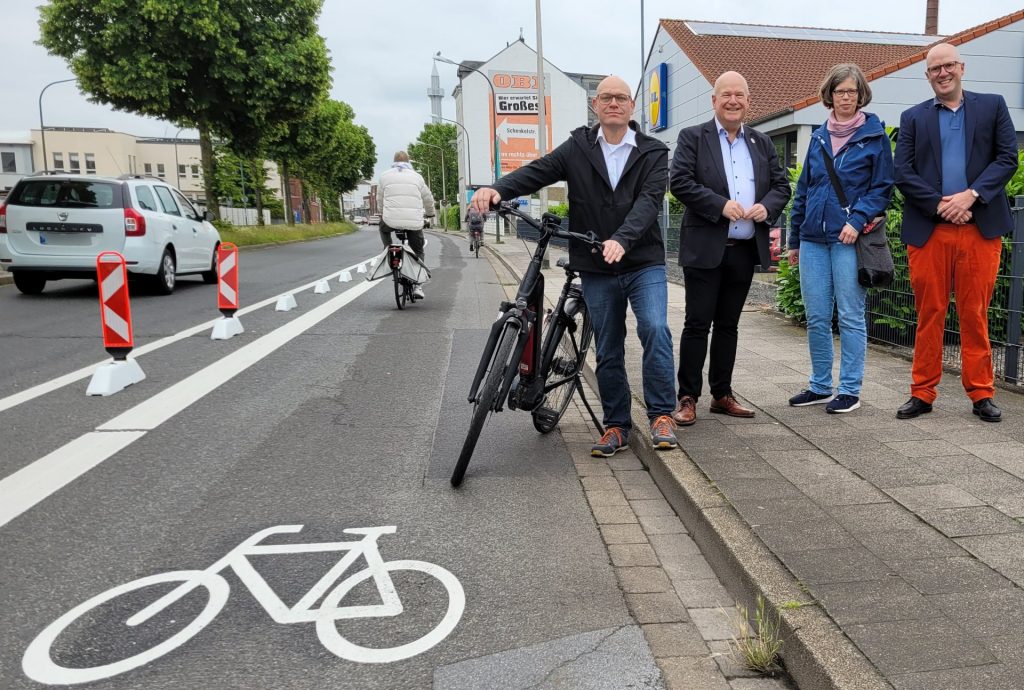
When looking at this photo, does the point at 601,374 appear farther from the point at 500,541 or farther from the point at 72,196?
the point at 72,196

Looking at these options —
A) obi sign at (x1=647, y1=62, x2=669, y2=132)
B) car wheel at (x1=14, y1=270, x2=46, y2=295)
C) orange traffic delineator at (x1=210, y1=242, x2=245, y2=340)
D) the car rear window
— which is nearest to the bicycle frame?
orange traffic delineator at (x1=210, y1=242, x2=245, y2=340)

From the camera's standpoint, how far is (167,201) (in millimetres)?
13359

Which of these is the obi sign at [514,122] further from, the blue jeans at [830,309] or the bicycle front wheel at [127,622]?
the bicycle front wheel at [127,622]

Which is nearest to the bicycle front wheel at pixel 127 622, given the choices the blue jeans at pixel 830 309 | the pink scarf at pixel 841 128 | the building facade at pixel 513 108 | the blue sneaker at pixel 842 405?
the blue sneaker at pixel 842 405

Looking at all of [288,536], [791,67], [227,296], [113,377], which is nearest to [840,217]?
[288,536]

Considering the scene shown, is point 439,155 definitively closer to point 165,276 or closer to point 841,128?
point 165,276

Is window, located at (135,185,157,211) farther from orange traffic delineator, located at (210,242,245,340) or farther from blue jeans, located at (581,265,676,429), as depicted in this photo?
blue jeans, located at (581,265,676,429)

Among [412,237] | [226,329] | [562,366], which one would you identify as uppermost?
[412,237]

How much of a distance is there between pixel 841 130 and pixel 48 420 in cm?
518

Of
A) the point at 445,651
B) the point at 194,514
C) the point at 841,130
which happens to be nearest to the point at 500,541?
the point at 445,651

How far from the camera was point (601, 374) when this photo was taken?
4.64 meters

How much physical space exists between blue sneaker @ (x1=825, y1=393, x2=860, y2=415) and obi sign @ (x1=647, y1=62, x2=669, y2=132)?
29448 mm

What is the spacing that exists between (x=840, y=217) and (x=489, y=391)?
2429 mm

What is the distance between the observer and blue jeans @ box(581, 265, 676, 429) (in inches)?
177
